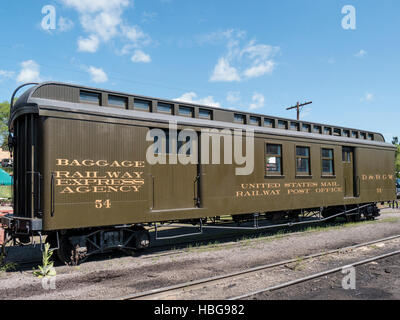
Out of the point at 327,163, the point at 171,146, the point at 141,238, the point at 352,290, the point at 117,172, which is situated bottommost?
the point at 352,290

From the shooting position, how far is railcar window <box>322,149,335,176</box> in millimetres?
13059

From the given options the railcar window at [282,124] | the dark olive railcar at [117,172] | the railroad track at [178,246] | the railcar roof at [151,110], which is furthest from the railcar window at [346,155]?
the railroad track at [178,246]

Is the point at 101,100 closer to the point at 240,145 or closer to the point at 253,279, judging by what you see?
the point at 240,145

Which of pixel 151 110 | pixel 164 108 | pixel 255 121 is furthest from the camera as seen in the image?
pixel 255 121

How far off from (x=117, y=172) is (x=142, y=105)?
207 cm

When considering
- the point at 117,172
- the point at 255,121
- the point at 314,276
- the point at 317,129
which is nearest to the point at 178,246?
the point at 117,172

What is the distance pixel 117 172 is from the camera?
8117 millimetres

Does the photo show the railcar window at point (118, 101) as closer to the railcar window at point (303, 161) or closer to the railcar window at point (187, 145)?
the railcar window at point (187, 145)

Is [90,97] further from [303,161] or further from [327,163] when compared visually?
[327,163]

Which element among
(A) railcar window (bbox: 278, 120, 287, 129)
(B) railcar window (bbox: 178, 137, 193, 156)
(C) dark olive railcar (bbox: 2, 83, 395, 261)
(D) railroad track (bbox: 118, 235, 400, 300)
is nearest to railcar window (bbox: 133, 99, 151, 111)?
(C) dark olive railcar (bbox: 2, 83, 395, 261)

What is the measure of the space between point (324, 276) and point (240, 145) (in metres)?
4.68

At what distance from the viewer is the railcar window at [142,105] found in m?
9.00

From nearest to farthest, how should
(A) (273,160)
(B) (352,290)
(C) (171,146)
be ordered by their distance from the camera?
(B) (352,290), (C) (171,146), (A) (273,160)

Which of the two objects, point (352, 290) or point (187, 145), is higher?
point (187, 145)
